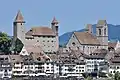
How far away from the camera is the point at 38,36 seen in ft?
314

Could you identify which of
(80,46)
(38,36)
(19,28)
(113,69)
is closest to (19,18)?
(19,28)

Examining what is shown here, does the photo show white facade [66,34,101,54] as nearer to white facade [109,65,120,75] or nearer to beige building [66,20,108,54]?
beige building [66,20,108,54]

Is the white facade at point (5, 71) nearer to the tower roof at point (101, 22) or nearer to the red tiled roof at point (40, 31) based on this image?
the red tiled roof at point (40, 31)

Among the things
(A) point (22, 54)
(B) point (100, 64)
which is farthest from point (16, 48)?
(B) point (100, 64)

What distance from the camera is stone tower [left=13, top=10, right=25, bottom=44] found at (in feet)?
304

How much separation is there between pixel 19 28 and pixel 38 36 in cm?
333

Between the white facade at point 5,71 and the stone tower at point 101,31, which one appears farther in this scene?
the stone tower at point 101,31

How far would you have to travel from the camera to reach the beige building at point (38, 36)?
93.4m

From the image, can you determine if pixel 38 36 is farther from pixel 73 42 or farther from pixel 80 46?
pixel 80 46

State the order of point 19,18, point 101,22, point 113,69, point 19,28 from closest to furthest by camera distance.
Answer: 1. point 113,69
2. point 19,28
3. point 19,18
4. point 101,22

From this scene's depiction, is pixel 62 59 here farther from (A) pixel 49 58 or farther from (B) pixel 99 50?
(B) pixel 99 50

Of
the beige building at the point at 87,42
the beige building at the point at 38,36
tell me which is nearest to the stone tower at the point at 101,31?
the beige building at the point at 87,42

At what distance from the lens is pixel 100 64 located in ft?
282

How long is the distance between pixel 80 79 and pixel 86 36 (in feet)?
78.6
